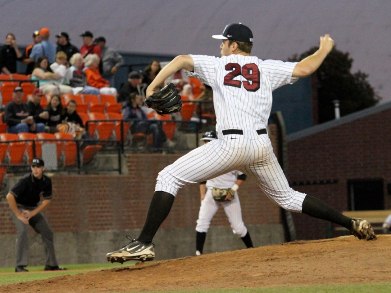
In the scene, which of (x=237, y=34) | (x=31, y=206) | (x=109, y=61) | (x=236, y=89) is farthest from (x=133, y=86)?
(x=236, y=89)

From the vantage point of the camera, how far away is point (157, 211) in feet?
35.2

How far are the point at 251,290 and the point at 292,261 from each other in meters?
1.46

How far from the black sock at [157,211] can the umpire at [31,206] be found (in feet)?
25.6

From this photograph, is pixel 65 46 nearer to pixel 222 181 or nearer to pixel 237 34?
pixel 222 181

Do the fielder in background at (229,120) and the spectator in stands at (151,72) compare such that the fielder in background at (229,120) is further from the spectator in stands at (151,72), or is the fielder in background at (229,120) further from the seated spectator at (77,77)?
the spectator in stands at (151,72)

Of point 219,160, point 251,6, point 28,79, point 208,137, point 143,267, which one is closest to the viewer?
point 219,160

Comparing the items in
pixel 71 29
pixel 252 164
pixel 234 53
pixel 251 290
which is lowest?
pixel 251 290

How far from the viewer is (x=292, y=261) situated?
1101cm

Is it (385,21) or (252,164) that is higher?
(385,21)

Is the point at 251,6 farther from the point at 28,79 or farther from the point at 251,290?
the point at 251,290

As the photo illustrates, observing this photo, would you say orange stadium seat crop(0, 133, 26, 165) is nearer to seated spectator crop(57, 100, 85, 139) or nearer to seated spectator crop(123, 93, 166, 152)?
seated spectator crop(57, 100, 85, 139)

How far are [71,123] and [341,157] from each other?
11.3m

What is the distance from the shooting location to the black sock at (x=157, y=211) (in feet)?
35.2

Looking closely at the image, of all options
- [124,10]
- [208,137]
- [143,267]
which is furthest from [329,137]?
[143,267]
